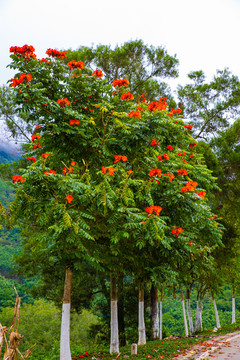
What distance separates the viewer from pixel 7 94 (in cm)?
1518

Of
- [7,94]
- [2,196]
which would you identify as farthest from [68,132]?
[2,196]

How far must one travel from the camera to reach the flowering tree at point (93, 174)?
6.47m

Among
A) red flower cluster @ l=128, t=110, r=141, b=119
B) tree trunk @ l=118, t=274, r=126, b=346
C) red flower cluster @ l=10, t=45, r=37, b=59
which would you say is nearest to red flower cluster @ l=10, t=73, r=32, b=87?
red flower cluster @ l=10, t=45, r=37, b=59

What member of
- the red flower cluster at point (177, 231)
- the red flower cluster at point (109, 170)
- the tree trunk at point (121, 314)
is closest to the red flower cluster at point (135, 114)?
the red flower cluster at point (109, 170)

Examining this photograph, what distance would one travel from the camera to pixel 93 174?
852 cm

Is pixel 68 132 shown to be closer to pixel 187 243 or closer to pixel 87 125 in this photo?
pixel 87 125

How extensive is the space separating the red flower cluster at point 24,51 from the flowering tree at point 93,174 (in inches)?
0.9

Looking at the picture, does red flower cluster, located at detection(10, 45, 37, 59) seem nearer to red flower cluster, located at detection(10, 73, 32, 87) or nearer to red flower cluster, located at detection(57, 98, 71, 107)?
red flower cluster, located at detection(10, 73, 32, 87)

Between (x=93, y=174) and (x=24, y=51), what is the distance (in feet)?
11.7

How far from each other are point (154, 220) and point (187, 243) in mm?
3004

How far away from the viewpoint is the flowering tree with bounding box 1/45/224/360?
6473 mm

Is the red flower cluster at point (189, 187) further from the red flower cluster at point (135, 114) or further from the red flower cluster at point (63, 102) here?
the red flower cluster at point (63, 102)

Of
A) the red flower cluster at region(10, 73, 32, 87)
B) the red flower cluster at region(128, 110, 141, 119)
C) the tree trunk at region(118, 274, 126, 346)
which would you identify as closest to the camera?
the red flower cluster at region(10, 73, 32, 87)

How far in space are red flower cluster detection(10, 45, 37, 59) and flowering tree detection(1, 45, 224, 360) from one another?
2 cm
